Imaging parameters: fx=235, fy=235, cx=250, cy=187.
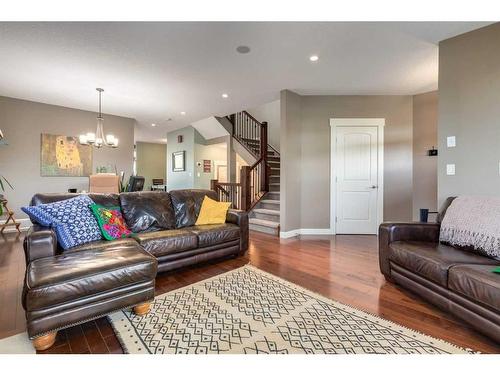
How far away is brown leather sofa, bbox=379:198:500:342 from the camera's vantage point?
1.45 m

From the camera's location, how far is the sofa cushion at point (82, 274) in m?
1.36

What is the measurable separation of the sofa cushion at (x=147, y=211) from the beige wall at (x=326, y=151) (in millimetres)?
2243

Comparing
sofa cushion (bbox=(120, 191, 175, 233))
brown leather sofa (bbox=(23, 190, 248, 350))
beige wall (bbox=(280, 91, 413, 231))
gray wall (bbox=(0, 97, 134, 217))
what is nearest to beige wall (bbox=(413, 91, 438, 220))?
beige wall (bbox=(280, 91, 413, 231))


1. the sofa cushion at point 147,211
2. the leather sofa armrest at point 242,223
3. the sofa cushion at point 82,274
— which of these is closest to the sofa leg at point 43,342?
the sofa cushion at point 82,274

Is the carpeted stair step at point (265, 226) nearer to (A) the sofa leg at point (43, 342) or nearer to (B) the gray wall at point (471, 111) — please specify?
(B) the gray wall at point (471, 111)

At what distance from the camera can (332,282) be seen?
237 cm

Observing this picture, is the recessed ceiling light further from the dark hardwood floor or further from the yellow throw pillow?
the dark hardwood floor

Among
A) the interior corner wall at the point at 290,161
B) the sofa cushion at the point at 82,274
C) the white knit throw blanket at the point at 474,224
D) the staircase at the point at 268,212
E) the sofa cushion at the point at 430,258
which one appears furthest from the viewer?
the staircase at the point at 268,212

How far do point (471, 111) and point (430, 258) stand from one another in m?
1.89

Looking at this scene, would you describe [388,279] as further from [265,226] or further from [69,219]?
[69,219]

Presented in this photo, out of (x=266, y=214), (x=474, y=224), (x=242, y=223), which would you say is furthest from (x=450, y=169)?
(x=266, y=214)

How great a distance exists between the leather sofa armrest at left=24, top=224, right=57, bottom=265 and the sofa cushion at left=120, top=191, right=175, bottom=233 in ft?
3.11
